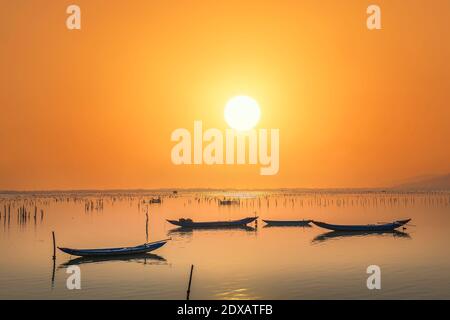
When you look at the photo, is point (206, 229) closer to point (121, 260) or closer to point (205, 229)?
point (205, 229)

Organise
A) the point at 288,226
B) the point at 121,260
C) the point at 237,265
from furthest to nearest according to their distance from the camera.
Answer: the point at 288,226
the point at 121,260
the point at 237,265

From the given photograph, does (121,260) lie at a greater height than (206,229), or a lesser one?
greater

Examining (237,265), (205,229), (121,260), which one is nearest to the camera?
(237,265)

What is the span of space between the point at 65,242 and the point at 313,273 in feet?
94.6

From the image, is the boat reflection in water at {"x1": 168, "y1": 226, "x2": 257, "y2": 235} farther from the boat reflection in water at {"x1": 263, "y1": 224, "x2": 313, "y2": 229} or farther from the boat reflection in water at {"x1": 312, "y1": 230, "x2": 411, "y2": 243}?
the boat reflection in water at {"x1": 312, "y1": 230, "x2": 411, "y2": 243}

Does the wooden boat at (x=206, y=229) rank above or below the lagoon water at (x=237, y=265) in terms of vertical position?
below

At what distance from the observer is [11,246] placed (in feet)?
156

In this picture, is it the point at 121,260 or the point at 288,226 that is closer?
the point at 121,260

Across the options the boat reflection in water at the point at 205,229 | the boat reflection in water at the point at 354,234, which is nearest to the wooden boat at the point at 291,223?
the boat reflection in water at the point at 205,229

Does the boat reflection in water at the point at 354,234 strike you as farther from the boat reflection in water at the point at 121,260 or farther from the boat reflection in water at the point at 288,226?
the boat reflection in water at the point at 121,260

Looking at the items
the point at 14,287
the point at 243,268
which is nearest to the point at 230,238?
the point at 243,268

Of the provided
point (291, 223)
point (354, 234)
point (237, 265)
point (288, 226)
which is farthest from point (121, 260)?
point (288, 226)

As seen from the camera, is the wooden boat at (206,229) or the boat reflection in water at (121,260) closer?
the boat reflection in water at (121,260)

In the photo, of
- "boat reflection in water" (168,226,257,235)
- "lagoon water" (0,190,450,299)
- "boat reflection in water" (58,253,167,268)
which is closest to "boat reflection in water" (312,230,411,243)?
"lagoon water" (0,190,450,299)
